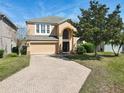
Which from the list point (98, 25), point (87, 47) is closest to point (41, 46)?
point (87, 47)

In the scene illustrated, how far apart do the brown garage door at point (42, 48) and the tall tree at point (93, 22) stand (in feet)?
35.8

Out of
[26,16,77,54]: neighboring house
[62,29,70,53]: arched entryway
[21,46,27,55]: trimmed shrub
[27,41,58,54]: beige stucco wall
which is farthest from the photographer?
[62,29,70,53]: arched entryway

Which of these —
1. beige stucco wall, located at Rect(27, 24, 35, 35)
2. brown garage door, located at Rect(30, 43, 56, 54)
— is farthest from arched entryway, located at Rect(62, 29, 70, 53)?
beige stucco wall, located at Rect(27, 24, 35, 35)

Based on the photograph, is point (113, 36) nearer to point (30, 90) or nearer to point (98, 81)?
point (98, 81)

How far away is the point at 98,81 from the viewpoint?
466 inches

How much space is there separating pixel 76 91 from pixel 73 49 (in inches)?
1106

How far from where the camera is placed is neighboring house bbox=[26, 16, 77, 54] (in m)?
35.8

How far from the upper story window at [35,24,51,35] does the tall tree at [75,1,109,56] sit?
12.2m

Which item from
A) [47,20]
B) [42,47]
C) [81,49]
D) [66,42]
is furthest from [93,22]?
[47,20]

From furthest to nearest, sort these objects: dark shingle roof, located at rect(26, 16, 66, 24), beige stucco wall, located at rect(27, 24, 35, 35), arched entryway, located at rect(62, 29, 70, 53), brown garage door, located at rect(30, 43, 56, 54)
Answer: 1. arched entryway, located at rect(62, 29, 70, 53)
2. dark shingle roof, located at rect(26, 16, 66, 24)
3. beige stucco wall, located at rect(27, 24, 35, 35)
4. brown garage door, located at rect(30, 43, 56, 54)

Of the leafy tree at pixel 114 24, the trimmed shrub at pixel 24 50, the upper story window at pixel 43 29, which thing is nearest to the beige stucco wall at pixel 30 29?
the upper story window at pixel 43 29

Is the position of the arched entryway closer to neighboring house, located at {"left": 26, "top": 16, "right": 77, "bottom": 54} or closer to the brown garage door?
neighboring house, located at {"left": 26, "top": 16, "right": 77, "bottom": 54}

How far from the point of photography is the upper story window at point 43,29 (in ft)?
123

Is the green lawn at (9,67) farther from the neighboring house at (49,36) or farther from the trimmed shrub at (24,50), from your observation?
the neighboring house at (49,36)
